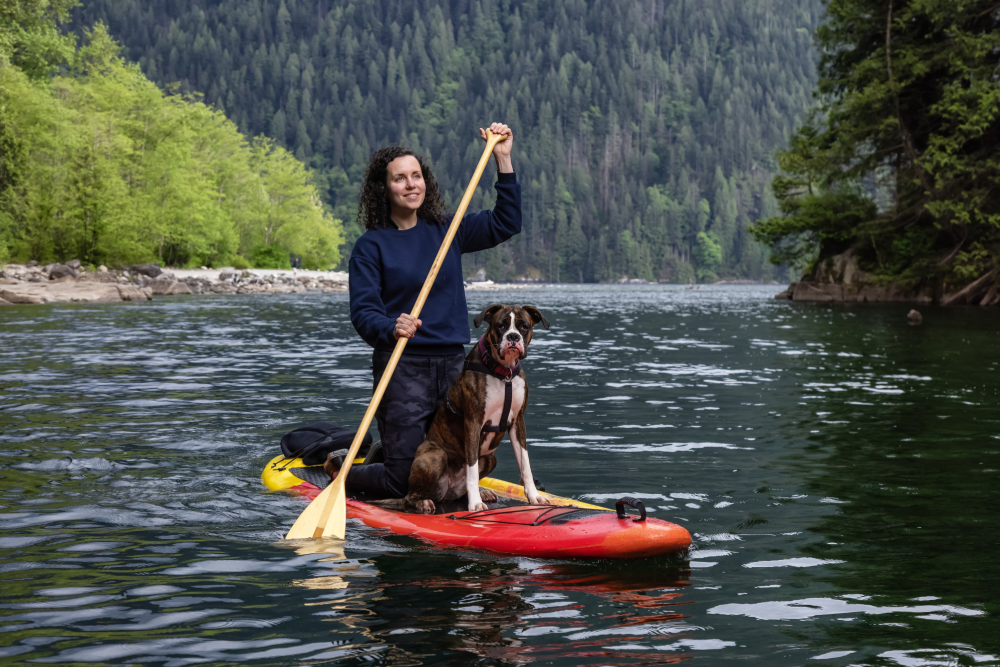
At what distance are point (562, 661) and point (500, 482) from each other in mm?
3449

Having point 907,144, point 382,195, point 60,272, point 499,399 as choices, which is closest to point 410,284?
point 382,195

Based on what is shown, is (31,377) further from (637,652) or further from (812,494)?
(637,652)

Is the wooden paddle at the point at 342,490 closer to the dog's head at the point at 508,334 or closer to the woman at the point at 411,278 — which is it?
the woman at the point at 411,278

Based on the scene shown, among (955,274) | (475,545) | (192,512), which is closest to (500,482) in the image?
(475,545)

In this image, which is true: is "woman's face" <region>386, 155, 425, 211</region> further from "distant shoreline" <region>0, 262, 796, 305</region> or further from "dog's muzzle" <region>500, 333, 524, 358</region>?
"distant shoreline" <region>0, 262, 796, 305</region>

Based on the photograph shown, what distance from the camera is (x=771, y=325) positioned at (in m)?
31.4

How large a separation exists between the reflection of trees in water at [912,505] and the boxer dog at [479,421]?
2.07 meters

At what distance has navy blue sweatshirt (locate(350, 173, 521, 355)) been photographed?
6.47m

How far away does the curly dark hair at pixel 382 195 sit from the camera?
6.58m

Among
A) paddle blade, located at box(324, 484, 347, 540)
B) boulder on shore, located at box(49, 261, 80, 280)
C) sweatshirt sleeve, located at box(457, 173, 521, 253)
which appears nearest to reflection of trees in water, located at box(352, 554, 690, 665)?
paddle blade, located at box(324, 484, 347, 540)

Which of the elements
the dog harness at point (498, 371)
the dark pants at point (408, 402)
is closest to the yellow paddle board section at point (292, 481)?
the dark pants at point (408, 402)

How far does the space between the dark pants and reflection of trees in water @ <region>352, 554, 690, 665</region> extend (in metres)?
1.00

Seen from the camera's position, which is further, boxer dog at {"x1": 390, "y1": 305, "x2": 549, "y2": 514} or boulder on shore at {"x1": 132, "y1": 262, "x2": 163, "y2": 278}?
boulder on shore at {"x1": 132, "y1": 262, "x2": 163, "y2": 278}

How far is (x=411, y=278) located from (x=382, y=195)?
0.65 m
